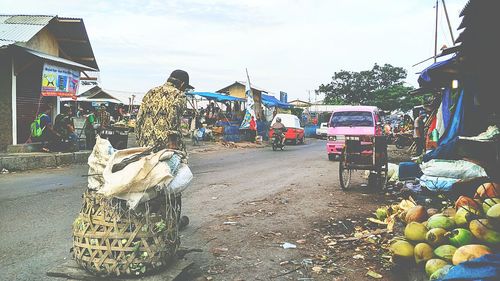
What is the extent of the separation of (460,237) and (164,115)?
3133mm

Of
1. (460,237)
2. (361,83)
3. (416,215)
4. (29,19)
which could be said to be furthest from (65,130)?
(361,83)

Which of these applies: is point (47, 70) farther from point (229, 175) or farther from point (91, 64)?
point (229, 175)

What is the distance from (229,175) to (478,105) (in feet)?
20.9

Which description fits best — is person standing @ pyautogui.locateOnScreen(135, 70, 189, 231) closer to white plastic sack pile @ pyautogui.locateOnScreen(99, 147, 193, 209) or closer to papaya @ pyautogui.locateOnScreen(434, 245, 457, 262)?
white plastic sack pile @ pyautogui.locateOnScreen(99, 147, 193, 209)

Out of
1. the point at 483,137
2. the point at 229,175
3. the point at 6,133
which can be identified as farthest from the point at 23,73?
the point at 483,137

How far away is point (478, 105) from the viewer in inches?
276

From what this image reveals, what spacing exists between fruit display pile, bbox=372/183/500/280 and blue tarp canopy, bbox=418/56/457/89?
190 inches

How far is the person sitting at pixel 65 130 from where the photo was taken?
1388 centimetres

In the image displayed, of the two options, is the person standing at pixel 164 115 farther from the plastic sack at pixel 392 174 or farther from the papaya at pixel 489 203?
the plastic sack at pixel 392 174

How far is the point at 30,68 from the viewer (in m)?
15.1

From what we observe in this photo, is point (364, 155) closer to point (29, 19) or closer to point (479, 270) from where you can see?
point (479, 270)

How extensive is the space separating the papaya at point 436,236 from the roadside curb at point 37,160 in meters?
11.6

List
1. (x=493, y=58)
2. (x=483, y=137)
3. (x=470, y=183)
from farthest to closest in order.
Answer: (x=483, y=137) → (x=493, y=58) → (x=470, y=183)

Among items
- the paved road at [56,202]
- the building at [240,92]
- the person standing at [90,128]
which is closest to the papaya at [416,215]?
the paved road at [56,202]
